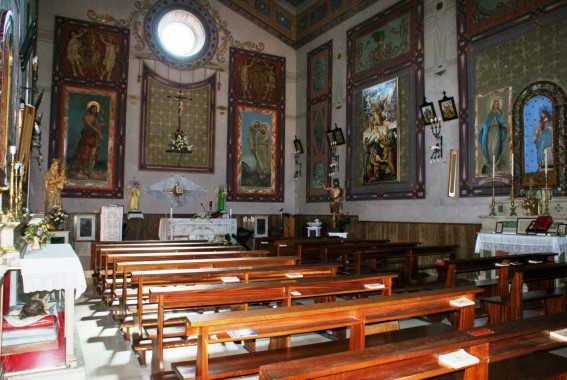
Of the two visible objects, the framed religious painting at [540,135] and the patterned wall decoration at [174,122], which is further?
the patterned wall decoration at [174,122]

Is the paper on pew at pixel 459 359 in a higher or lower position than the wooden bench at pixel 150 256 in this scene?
lower

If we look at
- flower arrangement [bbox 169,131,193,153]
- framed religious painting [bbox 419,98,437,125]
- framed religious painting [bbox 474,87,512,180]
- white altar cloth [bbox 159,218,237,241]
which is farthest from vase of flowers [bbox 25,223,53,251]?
flower arrangement [bbox 169,131,193,153]

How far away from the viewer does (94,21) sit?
1405cm

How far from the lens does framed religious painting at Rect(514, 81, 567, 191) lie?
8367 millimetres

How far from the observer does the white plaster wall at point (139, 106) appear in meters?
13.3

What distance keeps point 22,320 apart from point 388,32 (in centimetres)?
1143

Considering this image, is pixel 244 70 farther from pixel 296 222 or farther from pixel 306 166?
pixel 296 222

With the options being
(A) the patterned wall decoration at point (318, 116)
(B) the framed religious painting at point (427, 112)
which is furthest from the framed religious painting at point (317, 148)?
(B) the framed religious painting at point (427, 112)

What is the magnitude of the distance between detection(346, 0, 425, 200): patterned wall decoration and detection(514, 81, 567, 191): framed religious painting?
266 cm

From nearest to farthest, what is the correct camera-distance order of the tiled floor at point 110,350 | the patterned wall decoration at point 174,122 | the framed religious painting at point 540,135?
1. the tiled floor at point 110,350
2. the framed religious painting at point 540,135
3. the patterned wall decoration at point 174,122

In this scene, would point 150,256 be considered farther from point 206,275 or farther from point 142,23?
point 142,23

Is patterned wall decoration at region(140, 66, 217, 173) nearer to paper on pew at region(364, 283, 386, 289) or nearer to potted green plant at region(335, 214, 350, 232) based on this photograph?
potted green plant at region(335, 214, 350, 232)

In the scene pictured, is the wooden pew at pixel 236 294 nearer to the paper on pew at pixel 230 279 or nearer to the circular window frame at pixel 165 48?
the paper on pew at pixel 230 279

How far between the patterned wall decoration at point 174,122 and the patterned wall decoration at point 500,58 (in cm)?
842
